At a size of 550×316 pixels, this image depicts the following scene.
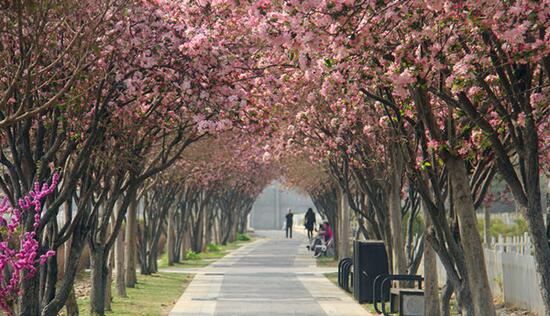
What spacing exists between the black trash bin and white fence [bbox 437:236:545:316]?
2.18 meters

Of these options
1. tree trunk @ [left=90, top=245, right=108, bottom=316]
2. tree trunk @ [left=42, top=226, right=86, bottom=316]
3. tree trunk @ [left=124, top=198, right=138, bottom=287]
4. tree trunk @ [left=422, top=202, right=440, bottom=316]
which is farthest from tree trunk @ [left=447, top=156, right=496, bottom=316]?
tree trunk @ [left=124, top=198, right=138, bottom=287]

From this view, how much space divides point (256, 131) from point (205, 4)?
2.87 meters

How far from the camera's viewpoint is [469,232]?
12.4 meters

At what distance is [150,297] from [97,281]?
464 centimetres

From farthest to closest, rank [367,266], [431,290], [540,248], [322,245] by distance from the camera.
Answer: [322,245] → [367,266] → [431,290] → [540,248]

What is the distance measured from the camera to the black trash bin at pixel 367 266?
21.2 meters

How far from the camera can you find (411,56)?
409 inches

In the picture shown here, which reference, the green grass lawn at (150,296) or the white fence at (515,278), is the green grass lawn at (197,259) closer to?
the green grass lawn at (150,296)

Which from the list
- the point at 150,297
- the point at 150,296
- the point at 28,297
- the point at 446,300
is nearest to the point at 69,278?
the point at 28,297

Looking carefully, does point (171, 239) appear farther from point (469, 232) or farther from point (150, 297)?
point (469, 232)

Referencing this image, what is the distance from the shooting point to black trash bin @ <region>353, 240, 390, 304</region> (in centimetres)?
2123

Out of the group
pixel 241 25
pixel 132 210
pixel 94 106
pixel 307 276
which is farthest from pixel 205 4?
pixel 307 276

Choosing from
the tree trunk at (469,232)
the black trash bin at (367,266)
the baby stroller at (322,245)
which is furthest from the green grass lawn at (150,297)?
the baby stroller at (322,245)

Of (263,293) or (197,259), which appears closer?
(263,293)
